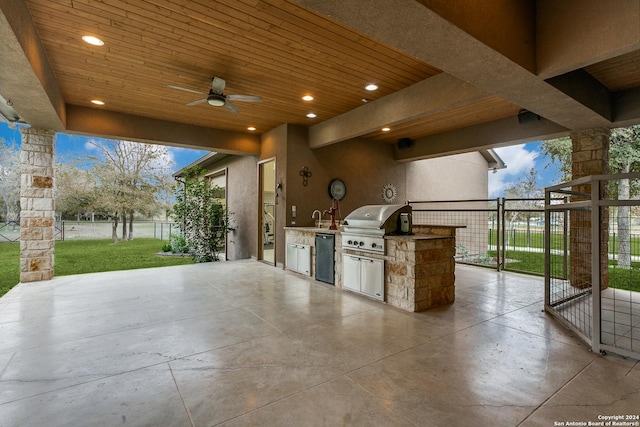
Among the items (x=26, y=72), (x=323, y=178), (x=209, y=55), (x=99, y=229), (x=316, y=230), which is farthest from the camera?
(x=99, y=229)

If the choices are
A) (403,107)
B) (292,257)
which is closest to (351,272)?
(292,257)

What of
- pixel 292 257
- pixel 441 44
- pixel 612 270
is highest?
pixel 441 44

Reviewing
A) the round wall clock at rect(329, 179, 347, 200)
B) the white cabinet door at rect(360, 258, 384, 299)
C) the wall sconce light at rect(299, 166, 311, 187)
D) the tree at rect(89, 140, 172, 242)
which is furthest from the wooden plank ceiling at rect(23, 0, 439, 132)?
the tree at rect(89, 140, 172, 242)

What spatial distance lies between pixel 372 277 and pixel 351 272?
412mm

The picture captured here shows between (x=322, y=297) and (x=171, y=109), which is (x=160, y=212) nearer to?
(x=171, y=109)

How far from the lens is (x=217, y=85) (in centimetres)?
374

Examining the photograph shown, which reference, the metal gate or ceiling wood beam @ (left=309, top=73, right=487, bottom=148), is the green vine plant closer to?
ceiling wood beam @ (left=309, top=73, right=487, bottom=148)

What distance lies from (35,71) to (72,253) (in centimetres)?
745

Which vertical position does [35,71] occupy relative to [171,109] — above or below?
below

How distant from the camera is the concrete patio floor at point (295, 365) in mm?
1667

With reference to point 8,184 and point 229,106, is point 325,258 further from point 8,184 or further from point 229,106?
point 8,184

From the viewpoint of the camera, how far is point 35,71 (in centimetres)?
291

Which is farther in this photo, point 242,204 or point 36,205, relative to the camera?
point 242,204

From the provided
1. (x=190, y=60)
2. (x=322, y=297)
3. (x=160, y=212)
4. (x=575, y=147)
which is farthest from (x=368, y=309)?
(x=160, y=212)
